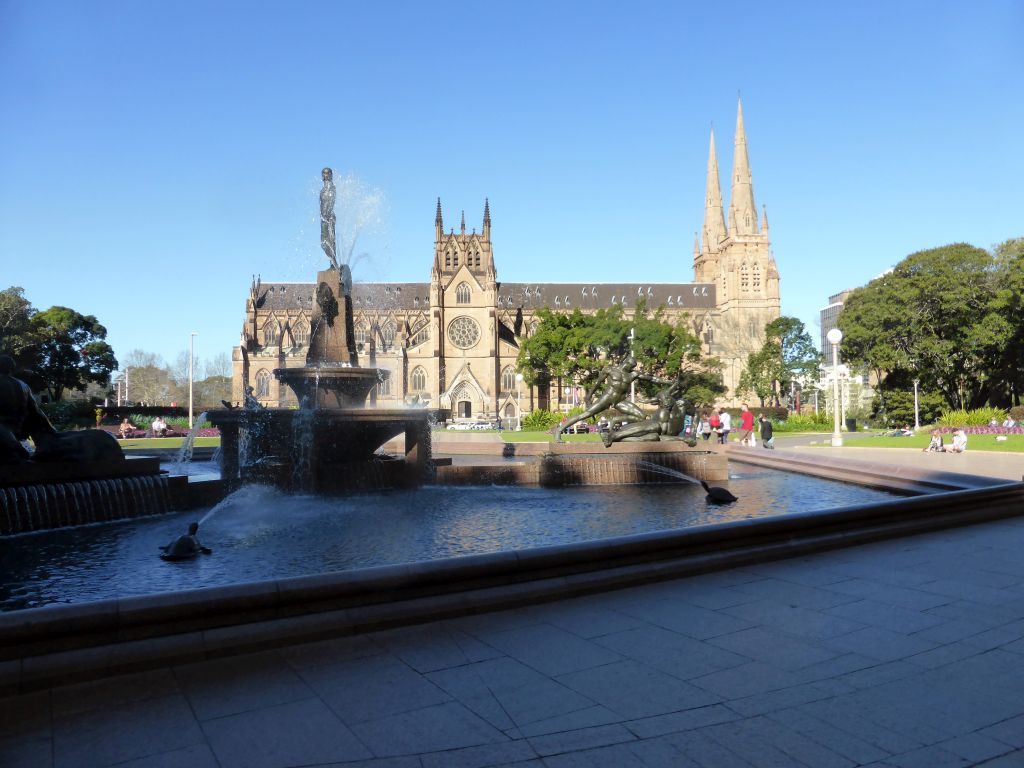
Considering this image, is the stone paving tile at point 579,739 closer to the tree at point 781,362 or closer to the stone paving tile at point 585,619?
the stone paving tile at point 585,619

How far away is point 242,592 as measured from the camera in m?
4.82

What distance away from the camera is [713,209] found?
370 ft

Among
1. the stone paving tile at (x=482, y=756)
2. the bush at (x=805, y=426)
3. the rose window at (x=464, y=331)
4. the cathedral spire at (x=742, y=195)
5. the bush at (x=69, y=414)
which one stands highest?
the cathedral spire at (x=742, y=195)

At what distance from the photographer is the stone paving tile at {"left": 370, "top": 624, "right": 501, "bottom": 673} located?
4637 millimetres

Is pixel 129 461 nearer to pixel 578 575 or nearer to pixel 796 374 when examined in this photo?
pixel 578 575

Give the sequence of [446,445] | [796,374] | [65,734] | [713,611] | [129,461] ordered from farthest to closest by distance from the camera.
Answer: [796,374]
[446,445]
[129,461]
[713,611]
[65,734]

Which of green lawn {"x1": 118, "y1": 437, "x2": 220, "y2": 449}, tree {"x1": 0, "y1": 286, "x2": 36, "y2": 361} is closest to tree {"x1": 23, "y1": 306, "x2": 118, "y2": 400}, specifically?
tree {"x1": 0, "y1": 286, "x2": 36, "y2": 361}

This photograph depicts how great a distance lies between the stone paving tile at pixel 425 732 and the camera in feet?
11.5

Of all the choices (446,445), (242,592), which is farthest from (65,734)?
(446,445)

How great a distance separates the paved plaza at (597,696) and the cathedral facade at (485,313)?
67.6m

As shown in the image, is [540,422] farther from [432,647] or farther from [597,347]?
[432,647]

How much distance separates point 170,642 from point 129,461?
7.26 metres

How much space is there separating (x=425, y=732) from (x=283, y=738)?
2.31 feet

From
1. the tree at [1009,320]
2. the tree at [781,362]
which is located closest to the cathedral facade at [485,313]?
the tree at [781,362]
